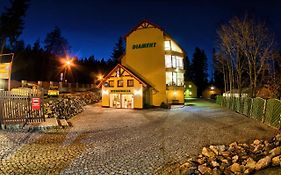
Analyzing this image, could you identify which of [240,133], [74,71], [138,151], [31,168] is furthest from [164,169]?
[74,71]

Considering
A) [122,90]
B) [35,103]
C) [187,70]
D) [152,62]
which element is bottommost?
[35,103]

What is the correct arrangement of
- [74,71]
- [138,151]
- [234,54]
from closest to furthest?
[138,151] < [234,54] < [74,71]

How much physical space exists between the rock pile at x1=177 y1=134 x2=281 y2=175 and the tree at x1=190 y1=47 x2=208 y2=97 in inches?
3214

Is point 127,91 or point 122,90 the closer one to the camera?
point 127,91

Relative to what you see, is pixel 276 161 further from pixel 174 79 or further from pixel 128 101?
pixel 174 79

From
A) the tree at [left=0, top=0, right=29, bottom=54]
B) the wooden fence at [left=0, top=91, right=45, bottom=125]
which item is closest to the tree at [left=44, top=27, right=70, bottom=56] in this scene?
the tree at [left=0, top=0, right=29, bottom=54]

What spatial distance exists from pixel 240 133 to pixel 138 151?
284 inches

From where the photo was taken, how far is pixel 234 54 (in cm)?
3388

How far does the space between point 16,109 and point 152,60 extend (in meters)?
25.2

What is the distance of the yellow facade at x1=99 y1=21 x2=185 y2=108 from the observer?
38.7 metres

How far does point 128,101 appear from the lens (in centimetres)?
3622

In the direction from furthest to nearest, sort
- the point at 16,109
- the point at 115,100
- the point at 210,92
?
1. the point at 210,92
2. the point at 115,100
3. the point at 16,109

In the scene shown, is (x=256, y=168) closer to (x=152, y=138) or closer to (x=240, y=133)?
(x=152, y=138)

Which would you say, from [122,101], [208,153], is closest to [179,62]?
[122,101]
